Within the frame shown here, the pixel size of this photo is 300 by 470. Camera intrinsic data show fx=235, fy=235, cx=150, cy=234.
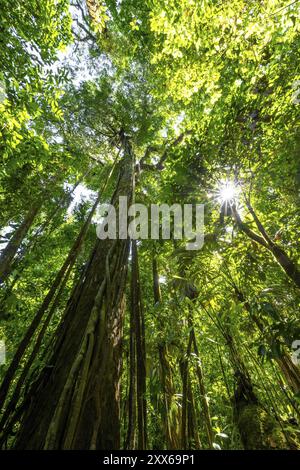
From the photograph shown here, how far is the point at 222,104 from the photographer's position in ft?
9.80

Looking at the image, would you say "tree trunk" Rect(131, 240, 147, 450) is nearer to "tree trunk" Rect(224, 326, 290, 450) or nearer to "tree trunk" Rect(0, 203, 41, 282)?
"tree trunk" Rect(224, 326, 290, 450)

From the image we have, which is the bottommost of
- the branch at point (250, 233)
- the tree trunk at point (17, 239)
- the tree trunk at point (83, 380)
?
the tree trunk at point (83, 380)

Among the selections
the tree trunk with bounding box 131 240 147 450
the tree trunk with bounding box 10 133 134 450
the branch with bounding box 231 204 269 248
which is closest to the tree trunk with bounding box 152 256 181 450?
the tree trunk with bounding box 131 240 147 450

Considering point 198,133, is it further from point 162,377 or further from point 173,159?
point 162,377

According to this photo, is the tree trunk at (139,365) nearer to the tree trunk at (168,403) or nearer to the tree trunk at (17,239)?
the tree trunk at (168,403)

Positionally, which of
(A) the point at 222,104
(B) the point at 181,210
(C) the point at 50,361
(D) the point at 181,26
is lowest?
(C) the point at 50,361

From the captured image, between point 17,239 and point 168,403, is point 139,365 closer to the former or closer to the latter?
point 168,403

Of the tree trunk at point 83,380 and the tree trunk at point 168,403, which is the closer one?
the tree trunk at point 83,380

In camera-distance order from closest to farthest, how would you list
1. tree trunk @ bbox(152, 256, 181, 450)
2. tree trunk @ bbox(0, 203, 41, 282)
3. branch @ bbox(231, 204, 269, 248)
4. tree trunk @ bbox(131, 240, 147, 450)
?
tree trunk @ bbox(131, 240, 147, 450)
tree trunk @ bbox(152, 256, 181, 450)
branch @ bbox(231, 204, 269, 248)
tree trunk @ bbox(0, 203, 41, 282)

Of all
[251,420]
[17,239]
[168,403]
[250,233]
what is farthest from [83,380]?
[17,239]

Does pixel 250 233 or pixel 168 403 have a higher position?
pixel 250 233

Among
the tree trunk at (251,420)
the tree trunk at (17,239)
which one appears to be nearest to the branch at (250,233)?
the tree trunk at (251,420)

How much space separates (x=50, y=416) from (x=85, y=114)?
5335 mm
